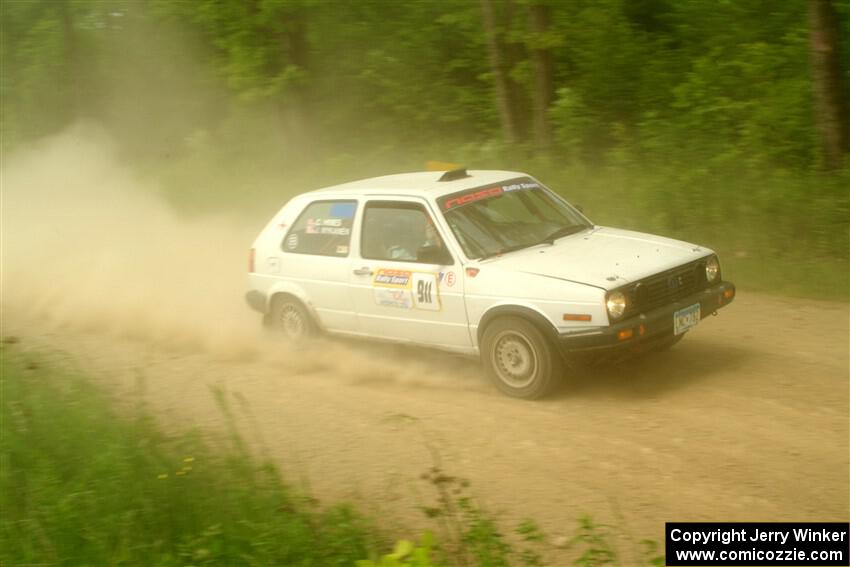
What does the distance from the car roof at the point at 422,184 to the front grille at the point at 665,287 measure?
1.91 m

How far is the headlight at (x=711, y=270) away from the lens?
7840mm

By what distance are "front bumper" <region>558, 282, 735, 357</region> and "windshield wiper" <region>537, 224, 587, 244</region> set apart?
118 centimetres

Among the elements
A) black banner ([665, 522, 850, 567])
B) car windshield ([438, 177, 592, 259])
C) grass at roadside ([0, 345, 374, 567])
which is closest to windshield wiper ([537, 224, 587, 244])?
car windshield ([438, 177, 592, 259])

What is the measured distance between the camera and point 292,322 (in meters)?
9.52

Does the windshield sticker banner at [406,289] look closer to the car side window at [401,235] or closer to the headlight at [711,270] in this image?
the car side window at [401,235]

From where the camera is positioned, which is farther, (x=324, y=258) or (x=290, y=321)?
(x=290, y=321)

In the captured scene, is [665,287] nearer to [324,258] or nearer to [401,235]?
[401,235]

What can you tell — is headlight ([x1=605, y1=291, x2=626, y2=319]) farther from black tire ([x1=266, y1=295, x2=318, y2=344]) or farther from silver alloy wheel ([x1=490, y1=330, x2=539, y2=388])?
black tire ([x1=266, y1=295, x2=318, y2=344])

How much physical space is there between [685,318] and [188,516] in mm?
3952

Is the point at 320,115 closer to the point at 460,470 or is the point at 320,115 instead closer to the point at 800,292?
the point at 800,292

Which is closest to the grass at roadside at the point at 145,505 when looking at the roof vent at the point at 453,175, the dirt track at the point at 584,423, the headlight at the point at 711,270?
the dirt track at the point at 584,423

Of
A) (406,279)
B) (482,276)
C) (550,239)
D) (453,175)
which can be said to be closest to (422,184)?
(453,175)

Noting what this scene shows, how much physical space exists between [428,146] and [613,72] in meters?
4.09

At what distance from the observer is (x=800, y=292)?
10.2 metres
